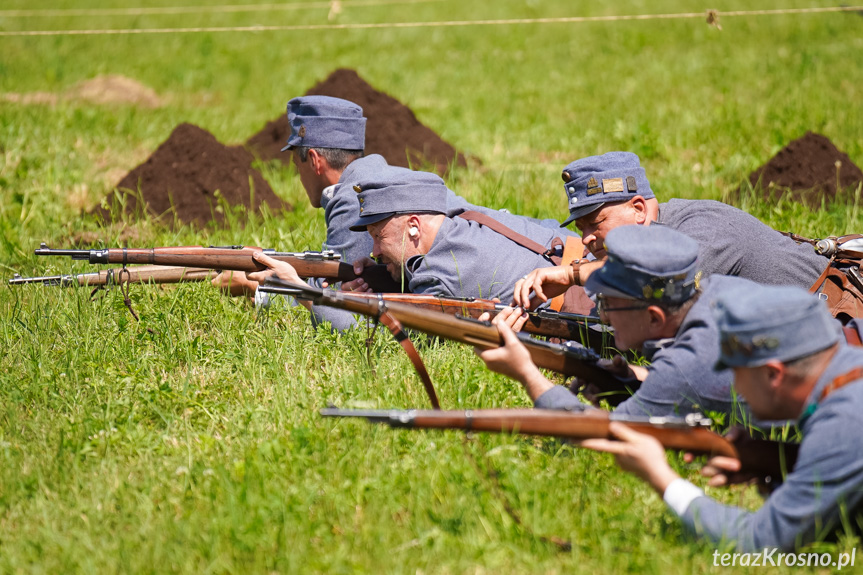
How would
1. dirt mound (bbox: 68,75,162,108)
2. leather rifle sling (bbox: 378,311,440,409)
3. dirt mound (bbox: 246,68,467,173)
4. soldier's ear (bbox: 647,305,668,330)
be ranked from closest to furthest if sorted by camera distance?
soldier's ear (bbox: 647,305,668,330) < leather rifle sling (bbox: 378,311,440,409) < dirt mound (bbox: 246,68,467,173) < dirt mound (bbox: 68,75,162,108)

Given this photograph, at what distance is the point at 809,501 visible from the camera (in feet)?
10.1

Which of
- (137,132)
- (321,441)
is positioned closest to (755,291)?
(321,441)

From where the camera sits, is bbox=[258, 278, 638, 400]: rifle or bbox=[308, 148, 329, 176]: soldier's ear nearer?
bbox=[258, 278, 638, 400]: rifle

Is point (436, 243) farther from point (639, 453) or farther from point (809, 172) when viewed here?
point (809, 172)

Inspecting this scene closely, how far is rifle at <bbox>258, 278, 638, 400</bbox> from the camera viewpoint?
4.07 meters

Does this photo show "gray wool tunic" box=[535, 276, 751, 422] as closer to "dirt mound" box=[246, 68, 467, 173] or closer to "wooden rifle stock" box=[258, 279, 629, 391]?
"wooden rifle stock" box=[258, 279, 629, 391]

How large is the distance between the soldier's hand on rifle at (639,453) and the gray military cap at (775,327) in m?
0.49

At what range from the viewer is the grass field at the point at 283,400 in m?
3.61

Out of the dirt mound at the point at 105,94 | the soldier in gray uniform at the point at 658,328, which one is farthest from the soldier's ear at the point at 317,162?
the dirt mound at the point at 105,94

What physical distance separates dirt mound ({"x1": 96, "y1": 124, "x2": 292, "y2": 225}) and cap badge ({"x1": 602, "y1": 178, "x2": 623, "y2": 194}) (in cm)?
410

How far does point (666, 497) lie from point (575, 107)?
10.4 meters

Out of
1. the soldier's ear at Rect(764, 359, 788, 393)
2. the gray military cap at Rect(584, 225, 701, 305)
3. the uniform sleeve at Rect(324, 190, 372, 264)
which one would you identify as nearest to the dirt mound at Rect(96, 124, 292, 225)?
the uniform sleeve at Rect(324, 190, 372, 264)

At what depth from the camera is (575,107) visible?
512 inches

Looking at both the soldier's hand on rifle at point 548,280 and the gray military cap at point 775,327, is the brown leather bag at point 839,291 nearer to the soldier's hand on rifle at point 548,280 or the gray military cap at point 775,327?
the soldier's hand on rifle at point 548,280
